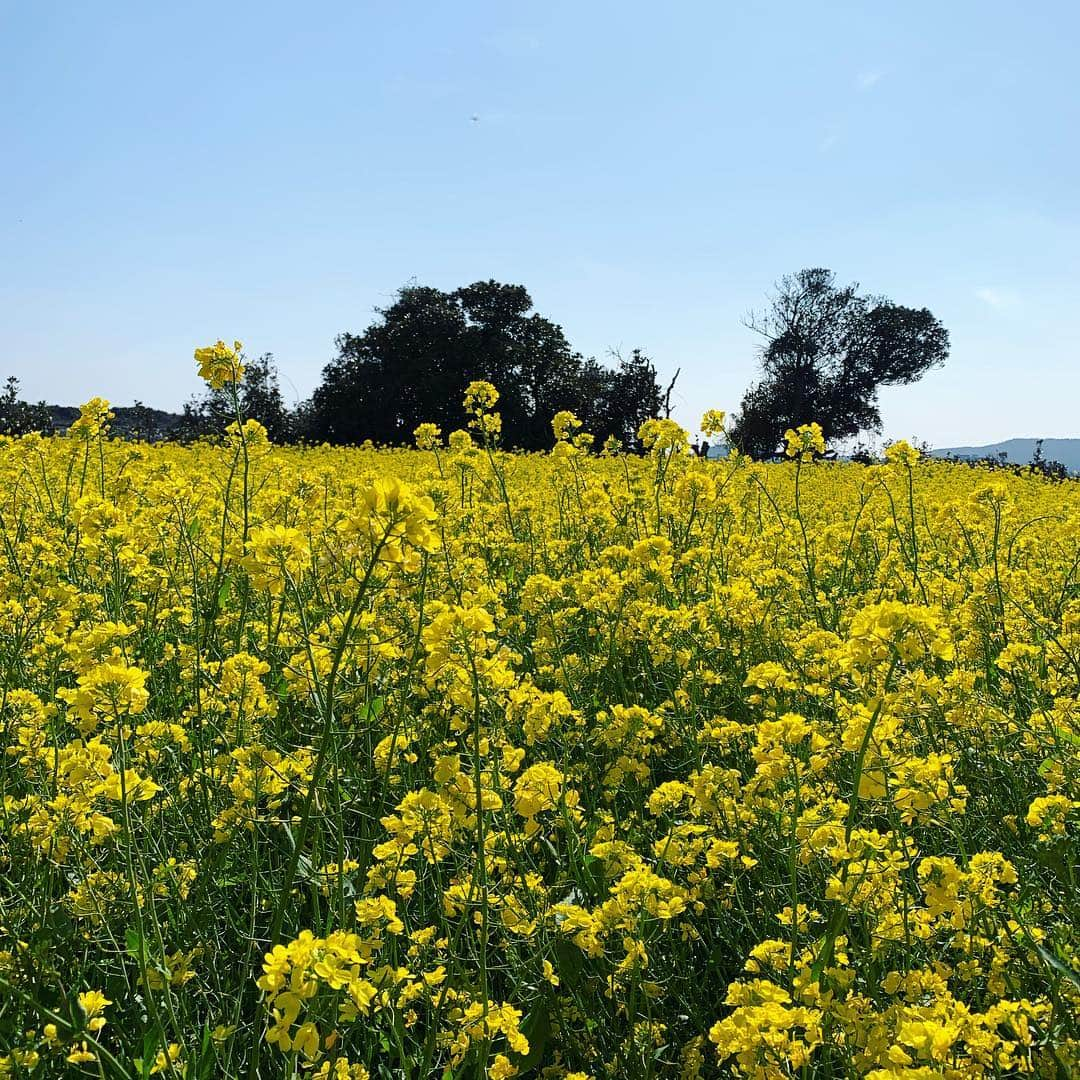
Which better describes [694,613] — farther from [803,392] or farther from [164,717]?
[803,392]

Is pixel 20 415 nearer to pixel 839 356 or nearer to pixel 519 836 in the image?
pixel 519 836

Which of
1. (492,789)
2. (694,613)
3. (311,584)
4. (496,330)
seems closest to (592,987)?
(492,789)

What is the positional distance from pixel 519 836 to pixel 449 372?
3184 centimetres

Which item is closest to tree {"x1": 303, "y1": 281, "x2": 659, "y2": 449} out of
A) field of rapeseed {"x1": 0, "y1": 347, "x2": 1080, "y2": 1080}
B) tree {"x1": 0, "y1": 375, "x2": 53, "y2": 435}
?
tree {"x1": 0, "y1": 375, "x2": 53, "y2": 435}

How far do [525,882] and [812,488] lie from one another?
8942 mm

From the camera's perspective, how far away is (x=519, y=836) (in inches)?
86.8

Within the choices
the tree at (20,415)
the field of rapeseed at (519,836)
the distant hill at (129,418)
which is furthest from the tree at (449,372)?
the field of rapeseed at (519,836)

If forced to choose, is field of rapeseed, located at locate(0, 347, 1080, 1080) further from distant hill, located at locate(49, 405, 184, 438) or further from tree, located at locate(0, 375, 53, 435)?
distant hill, located at locate(49, 405, 184, 438)

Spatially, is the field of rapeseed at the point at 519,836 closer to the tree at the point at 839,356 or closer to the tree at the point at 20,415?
the tree at the point at 20,415

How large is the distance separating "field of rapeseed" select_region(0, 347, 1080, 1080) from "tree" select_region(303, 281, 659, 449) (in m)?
27.5

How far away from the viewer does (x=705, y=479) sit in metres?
4.39

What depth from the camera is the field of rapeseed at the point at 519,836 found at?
1.57 meters

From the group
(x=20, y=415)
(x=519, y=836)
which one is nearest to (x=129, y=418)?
(x=20, y=415)

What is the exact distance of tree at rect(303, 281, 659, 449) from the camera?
32062 millimetres
